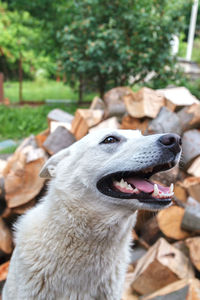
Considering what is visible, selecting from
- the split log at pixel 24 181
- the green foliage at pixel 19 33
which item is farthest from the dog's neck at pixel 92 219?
the green foliage at pixel 19 33

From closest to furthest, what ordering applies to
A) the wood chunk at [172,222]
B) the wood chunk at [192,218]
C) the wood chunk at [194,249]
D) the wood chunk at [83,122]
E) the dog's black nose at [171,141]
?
1. the dog's black nose at [171,141]
2. the wood chunk at [194,249]
3. the wood chunk at [192,218]
4. the wood chunk at [172,222]
5. the wood chunk at [83,122]

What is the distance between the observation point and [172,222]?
2.77 m

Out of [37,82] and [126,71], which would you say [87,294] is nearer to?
[126,71]

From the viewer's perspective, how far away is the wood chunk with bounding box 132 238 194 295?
8.01ft

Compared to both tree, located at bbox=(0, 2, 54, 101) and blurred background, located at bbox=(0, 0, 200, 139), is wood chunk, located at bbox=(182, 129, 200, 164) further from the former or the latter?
tree, located at bbox=(0, 2, 54, 101)

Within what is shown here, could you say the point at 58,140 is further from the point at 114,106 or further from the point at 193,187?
the point at 193,187

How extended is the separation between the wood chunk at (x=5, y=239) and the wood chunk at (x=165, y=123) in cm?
182

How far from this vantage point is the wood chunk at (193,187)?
282 centimetres

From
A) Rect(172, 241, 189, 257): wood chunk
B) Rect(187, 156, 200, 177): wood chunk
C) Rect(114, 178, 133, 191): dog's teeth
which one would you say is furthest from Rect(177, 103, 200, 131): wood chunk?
Rect(114, 178, 133, 191): dog's teeth

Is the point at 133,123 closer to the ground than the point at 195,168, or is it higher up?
higher up

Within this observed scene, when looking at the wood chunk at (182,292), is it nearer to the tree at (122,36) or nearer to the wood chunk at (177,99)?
the wood chunk at (177,99)

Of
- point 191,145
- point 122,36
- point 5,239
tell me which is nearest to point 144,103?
point 191,145

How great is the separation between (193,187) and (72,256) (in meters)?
1.59

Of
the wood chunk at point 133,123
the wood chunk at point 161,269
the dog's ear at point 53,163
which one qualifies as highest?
the dog's ear at point 53,163
